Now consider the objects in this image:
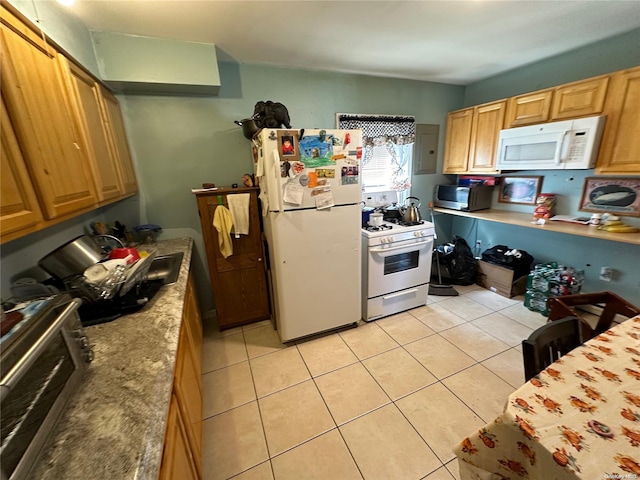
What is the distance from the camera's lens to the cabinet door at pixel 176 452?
2.51 ft

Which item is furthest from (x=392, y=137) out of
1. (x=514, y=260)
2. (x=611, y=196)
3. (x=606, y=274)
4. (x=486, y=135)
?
(x=606, y=274)

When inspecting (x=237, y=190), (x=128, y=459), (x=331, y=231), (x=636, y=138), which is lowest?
(x=128, y=459)

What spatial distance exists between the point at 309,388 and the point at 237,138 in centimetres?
228

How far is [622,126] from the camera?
1.96 m

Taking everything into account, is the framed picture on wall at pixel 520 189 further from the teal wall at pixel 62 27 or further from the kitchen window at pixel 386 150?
the teal wall at pixel 62 27

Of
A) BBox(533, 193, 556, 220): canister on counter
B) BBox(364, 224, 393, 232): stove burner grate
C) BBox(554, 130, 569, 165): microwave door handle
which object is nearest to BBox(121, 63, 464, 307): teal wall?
BBox(364, 224, 393, 232): stove burner grate

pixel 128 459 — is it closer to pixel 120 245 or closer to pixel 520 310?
pixel 120 245

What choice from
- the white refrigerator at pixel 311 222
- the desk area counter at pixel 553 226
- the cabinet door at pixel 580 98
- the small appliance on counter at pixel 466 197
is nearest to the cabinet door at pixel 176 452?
the white refrigerator at pixel 311 222

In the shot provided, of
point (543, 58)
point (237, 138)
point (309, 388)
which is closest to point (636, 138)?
point (543, 58)

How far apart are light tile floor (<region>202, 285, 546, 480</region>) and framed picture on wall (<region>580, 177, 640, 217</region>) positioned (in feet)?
3.83

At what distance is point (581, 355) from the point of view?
105 cm

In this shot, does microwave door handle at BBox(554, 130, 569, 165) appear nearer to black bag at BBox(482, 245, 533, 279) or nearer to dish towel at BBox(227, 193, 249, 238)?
black bag at BBox(482, 245, 533, 279)

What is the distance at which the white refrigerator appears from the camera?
1.91 m

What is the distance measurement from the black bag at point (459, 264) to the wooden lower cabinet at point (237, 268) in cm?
230
